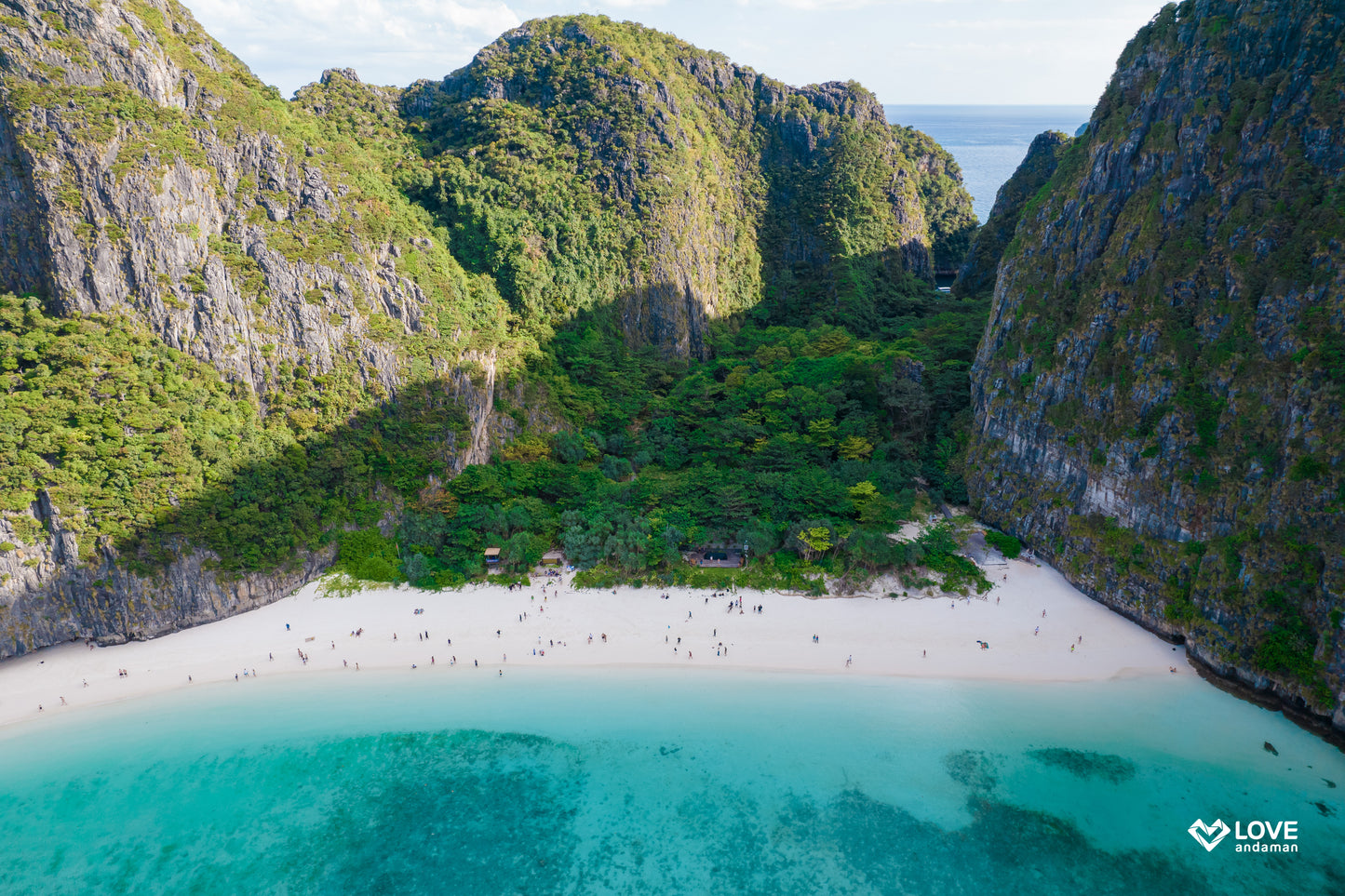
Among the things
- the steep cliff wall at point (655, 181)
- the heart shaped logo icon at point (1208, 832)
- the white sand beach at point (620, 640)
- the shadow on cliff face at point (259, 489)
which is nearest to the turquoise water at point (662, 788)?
the heart shaped logo icon at point (1208, 832)

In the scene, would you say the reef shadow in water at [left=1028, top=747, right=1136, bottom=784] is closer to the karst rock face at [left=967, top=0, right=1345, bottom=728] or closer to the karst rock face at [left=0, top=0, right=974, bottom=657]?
the karst rock face at [left=967, top=0, right=1345, bottom=728]

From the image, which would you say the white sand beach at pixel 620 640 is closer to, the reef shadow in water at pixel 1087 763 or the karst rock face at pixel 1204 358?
the karst rock face at pixel 1204 358

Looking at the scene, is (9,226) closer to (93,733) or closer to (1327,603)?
(93,733)

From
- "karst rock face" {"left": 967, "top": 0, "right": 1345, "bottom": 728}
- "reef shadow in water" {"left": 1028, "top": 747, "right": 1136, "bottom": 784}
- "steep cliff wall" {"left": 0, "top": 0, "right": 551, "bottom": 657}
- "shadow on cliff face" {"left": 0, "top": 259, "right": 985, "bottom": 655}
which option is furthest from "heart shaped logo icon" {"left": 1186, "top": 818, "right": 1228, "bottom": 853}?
"steep cliff wall" {"left": 0, "top": 0, "right": 551, "bottom": 657}

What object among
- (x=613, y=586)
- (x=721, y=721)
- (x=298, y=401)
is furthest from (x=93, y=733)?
(x=721, y=721)

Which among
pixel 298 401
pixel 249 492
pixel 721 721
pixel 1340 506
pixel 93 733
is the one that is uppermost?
pixel 298 401

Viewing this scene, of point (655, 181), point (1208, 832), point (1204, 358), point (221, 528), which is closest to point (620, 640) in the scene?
point (221, 528)
